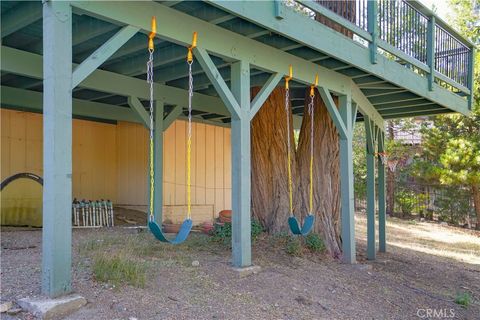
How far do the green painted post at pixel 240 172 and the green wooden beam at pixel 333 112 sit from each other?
5.28ft

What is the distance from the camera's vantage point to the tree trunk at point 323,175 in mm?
7211

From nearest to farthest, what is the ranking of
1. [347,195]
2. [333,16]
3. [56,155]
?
[56,155] → [333,16] → [347,195]

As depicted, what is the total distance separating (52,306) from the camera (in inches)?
125

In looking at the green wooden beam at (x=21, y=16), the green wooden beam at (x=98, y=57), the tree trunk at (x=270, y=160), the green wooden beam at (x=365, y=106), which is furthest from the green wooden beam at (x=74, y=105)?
the green wooden beam at (x=98, y=57)

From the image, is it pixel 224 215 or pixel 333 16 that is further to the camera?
pixel 224 215

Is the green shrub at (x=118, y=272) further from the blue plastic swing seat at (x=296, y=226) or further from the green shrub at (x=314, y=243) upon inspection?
the green shrub at (x=314, y=243)

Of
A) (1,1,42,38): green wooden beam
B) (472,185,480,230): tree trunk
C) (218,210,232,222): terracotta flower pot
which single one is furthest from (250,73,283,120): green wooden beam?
(472,185,480,230): tree trunk

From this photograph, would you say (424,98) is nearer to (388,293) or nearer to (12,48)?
(388,293)

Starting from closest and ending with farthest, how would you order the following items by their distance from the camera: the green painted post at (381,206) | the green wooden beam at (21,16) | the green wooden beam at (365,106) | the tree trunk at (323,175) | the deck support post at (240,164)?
the green wooden beam at (21,16)
the deck support post at (240,164)
the green wooden beam at (365,106)
the tree trunk at (323,175)
the green painted post at (381,206)

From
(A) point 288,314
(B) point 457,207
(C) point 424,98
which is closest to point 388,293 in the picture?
(A) point 288,314

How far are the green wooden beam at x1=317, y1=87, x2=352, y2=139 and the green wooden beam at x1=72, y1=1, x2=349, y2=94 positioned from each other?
0.43 ft

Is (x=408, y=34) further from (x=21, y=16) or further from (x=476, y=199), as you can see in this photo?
(x=476, y=199)

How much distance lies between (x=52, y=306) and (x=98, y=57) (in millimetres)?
1986

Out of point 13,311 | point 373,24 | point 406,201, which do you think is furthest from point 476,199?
point 13,311
